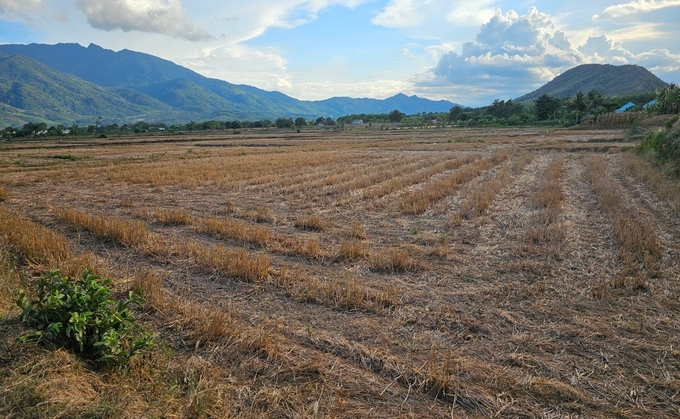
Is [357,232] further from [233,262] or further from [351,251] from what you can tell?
[233,262]

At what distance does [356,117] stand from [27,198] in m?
155

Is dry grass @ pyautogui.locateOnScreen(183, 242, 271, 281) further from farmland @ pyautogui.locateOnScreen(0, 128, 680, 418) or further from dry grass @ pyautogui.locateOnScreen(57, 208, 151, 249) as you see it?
dry grass @ pyautogui.locateOnScreen(57, 208, 151, 249)

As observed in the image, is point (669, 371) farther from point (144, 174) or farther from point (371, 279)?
point (144, 174)

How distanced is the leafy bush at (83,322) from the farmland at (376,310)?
19 centimetres

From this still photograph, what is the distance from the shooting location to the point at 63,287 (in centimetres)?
386

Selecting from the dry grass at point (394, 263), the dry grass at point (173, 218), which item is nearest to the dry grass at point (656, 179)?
the dry grass at point (394, 263)

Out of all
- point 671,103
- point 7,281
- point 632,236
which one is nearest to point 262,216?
point 7,281

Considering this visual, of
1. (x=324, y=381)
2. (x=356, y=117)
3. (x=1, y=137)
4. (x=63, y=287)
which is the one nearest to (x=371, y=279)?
(x=324, y=381)

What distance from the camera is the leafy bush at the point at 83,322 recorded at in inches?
Result: 135

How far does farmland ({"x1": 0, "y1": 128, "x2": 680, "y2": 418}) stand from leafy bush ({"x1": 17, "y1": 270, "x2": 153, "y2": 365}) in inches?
7.4

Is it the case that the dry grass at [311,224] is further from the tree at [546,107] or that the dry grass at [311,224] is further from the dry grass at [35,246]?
the tree at [546,107]

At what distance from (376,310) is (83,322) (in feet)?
11.4

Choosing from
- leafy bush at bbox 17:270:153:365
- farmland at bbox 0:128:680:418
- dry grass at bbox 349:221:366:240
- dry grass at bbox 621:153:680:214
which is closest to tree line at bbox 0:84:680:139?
dry grass at bbox 621:153:680:214

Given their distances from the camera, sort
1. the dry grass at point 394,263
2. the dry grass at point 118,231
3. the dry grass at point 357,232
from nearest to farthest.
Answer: the dry grass at point 394,263
the dry grass at point 118,231
the dry grass at point 357,232
